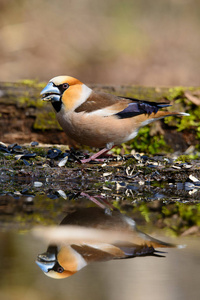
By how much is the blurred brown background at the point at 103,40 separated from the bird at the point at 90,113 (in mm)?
5955

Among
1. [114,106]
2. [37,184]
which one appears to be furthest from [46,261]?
[114,106]

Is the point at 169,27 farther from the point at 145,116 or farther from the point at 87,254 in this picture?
the point at 87,254

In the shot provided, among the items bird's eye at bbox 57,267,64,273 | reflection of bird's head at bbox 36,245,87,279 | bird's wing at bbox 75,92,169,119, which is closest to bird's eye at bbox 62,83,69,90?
bird's wing at bbox 75,92,169,119

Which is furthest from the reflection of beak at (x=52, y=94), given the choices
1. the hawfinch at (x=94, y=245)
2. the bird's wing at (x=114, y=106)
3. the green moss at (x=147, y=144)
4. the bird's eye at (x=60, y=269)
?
the bird's eye at (x=60, y=269)

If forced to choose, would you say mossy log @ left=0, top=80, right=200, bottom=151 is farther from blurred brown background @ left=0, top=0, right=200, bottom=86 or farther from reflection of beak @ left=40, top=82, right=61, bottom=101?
blurred brown background @ left=0, top=0, right=200, bottom=86

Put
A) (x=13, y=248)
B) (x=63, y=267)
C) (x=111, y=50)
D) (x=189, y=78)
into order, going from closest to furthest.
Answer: (x=63, y=267)
(x=13, y=248)
(x=189, y=78)
(x=111, y=50)

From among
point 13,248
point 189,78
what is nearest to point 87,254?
point 13,248

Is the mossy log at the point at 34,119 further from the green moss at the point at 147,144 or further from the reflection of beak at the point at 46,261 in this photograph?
the reflection of beak at the point at 46,261

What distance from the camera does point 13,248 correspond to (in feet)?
7.04

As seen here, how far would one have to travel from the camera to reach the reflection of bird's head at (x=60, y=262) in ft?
6.38

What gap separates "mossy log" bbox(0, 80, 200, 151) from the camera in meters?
5.86

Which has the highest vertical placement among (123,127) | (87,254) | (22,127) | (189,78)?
(87,254)

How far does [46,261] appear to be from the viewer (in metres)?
2.07

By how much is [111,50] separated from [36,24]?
182 centimetres
